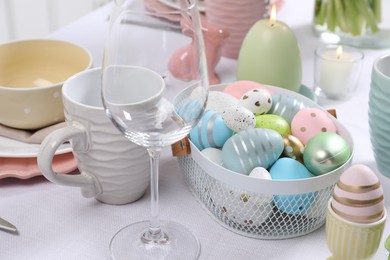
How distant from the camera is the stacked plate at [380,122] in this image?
0.61 m

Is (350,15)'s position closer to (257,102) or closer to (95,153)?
(257,102)

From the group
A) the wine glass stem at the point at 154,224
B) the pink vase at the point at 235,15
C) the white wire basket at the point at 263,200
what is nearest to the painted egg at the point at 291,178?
the white wire basket at the point at 263,200

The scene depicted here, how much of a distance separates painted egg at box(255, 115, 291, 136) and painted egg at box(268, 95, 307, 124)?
25mm

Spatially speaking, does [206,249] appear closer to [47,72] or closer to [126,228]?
[126,228]

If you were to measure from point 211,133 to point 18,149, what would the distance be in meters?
0.20

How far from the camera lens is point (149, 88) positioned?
53cm

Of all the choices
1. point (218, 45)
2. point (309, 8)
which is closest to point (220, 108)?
point (218, 45)

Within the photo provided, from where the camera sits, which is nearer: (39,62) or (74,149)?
(74,149)

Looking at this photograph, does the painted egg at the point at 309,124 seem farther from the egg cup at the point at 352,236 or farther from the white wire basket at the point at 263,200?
the egg cup at the point at 352,236

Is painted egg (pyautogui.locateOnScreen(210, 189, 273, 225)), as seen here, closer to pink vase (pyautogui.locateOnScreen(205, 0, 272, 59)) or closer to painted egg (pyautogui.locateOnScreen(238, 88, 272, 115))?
painted egg (pyautogui.locateOnScreen(238, 88, 272, 115))

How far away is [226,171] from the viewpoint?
53 centimetres

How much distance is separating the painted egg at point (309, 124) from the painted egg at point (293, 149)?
19 mm

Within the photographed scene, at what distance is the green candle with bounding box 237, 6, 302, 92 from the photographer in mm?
721

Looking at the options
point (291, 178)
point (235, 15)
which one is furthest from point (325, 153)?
point (235, 15)
